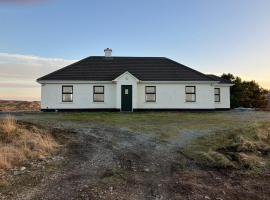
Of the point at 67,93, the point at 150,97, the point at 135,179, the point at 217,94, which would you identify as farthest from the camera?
the point at 217,94

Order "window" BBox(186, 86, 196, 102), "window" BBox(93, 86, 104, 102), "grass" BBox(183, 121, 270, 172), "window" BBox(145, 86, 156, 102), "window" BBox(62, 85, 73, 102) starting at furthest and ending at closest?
"window" BBox(186, 86, 196, 102), "window" BBox(145, 86, 156, 102), "window" BBox(93, 86, 104, 102), "window" BBox(62, 85, 73, 102), "grass" BBox(183, 121, 270, 172)

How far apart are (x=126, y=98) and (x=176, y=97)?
4.62m

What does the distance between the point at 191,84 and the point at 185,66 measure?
105 inches

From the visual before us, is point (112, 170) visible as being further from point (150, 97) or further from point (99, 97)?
point (150, 97)

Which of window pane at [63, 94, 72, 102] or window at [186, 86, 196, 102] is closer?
window pane at [63, 94, 72, 102]

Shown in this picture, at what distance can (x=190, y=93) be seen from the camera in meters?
28.2

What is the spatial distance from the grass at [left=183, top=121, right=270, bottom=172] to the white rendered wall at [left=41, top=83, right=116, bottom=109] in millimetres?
14897

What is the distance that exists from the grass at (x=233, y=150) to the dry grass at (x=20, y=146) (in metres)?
4.67

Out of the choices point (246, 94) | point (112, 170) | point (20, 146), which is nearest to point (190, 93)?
point (246, 94)

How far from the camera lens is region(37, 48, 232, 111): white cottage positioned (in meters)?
27.1

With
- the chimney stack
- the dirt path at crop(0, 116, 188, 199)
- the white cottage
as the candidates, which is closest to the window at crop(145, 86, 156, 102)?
the white cottage

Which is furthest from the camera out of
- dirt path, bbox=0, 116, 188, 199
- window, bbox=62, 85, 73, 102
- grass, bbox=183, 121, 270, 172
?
window, bbox=62, 85, 73, 102

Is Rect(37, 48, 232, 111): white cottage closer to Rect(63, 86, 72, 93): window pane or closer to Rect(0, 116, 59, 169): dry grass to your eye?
Rect(63, 86, 72, 93): window pane

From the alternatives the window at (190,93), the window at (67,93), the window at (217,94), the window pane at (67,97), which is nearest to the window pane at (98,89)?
the window at (67,93)
